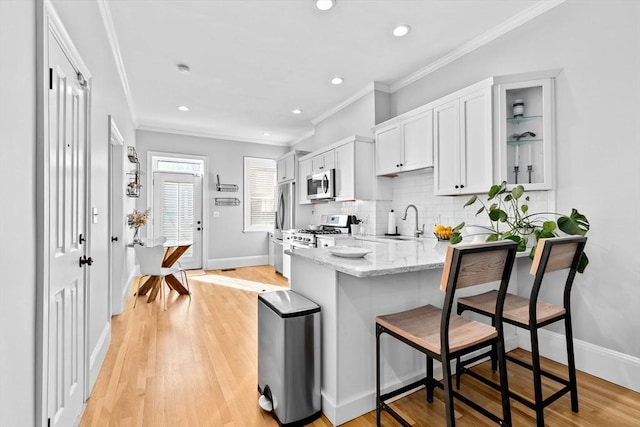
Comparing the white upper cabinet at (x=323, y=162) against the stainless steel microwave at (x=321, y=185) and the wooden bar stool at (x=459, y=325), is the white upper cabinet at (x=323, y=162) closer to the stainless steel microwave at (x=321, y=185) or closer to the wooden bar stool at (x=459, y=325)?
the stainless steel microwave at (x=321, y=185)

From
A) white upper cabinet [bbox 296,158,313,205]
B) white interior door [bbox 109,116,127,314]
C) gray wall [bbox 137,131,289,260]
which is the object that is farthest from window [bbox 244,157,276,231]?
white interior door [bbox 109,116,127,314]

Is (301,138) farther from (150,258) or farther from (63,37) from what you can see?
(63,37)

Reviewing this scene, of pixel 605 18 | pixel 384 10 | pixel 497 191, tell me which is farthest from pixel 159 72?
pixel 605 18

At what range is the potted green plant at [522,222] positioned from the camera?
6.93 ft

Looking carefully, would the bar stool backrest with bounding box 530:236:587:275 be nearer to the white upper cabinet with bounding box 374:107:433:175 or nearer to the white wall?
the white upper cabinet with bounding box 374:107:433:175

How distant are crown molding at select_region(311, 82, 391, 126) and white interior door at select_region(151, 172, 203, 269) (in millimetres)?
2998

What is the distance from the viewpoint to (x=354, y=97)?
4391 millimetres

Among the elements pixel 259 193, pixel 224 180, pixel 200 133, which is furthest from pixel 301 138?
pixel 200 133

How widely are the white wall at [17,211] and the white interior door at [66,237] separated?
0.15 meters

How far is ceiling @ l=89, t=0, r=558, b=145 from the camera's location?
Result: 102 inches

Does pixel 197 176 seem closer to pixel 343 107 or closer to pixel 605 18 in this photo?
pixel 343 107

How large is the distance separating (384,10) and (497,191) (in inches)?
70.2

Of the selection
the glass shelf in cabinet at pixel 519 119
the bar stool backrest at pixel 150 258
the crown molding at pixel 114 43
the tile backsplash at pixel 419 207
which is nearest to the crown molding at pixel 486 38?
the glass shelf in cabinet at pixel 519 119

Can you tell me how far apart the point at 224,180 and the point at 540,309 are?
5959 mm
